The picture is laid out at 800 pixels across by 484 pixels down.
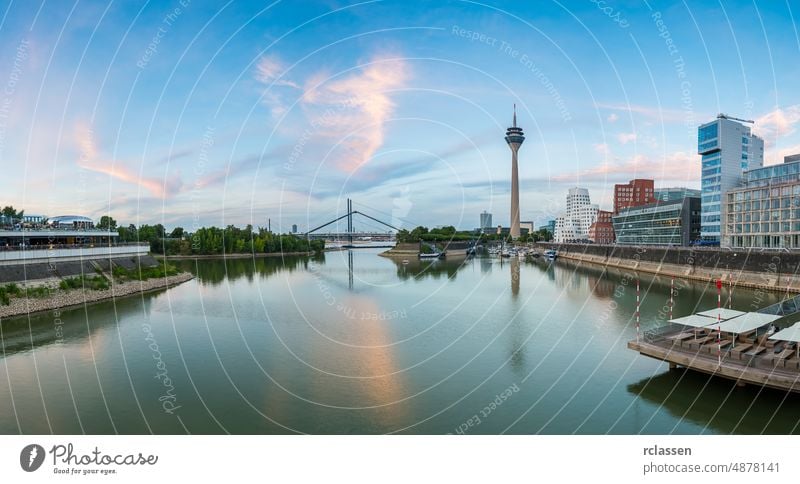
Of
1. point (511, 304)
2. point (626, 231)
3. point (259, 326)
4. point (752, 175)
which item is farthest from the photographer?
point (626, 231)

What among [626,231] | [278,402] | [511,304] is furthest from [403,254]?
[278,402]

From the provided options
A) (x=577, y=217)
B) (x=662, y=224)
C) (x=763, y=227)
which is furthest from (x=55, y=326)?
(x=577, y=217)

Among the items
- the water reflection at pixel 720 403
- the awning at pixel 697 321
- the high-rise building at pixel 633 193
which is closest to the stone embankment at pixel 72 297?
the water reflection at pixel 720 403

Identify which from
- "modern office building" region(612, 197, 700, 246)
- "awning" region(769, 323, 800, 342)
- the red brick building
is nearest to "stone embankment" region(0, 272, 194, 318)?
"awning" region(769, 323, 800, 342)

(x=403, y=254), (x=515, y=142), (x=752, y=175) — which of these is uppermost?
(x=515, y=142)

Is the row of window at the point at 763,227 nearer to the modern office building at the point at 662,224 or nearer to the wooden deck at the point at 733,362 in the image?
the modern office building at the point at 662,224

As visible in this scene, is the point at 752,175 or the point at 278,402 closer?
the point at 278,402

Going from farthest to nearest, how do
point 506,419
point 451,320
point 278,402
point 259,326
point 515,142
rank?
point 515,142 → point 451,320 → point 259,326 → point 278,402 → point 506,419

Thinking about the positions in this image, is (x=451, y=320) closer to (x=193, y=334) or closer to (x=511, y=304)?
(x=511, y=304)
